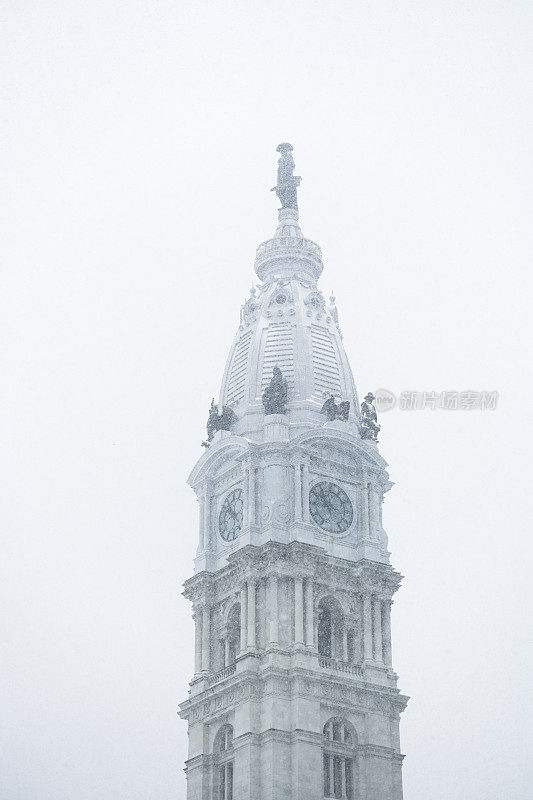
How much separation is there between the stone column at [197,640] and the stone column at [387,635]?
11.3 meters

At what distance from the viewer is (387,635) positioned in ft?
321

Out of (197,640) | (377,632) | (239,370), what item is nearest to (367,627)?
(377,632)

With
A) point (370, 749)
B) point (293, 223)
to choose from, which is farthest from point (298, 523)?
point (293, 223)

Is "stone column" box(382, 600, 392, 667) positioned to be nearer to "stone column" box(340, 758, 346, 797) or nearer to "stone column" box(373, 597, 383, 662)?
"stone column" box(373, 597, 383, 662)

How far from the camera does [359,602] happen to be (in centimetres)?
9844

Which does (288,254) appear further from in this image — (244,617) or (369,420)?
(244,617)

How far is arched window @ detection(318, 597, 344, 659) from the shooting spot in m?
97.1

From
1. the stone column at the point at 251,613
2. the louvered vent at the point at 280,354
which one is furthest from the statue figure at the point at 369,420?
the stone column at the point at 251,613

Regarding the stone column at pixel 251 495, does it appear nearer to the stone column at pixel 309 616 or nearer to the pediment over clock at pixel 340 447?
the pediment over clock at pixel 340 447

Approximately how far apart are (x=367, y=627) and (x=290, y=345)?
1964 cm

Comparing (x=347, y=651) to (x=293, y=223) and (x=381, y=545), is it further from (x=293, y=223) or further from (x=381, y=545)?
(x=293, y=223)

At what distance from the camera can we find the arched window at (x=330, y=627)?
97125mm

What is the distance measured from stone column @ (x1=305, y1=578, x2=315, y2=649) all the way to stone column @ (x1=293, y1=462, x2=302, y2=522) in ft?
13.6

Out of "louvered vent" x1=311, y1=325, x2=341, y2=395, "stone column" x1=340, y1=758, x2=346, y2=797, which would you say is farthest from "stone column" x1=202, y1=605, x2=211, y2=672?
"louvered vent" x1=311, y1=325, x2=341, y2=395
